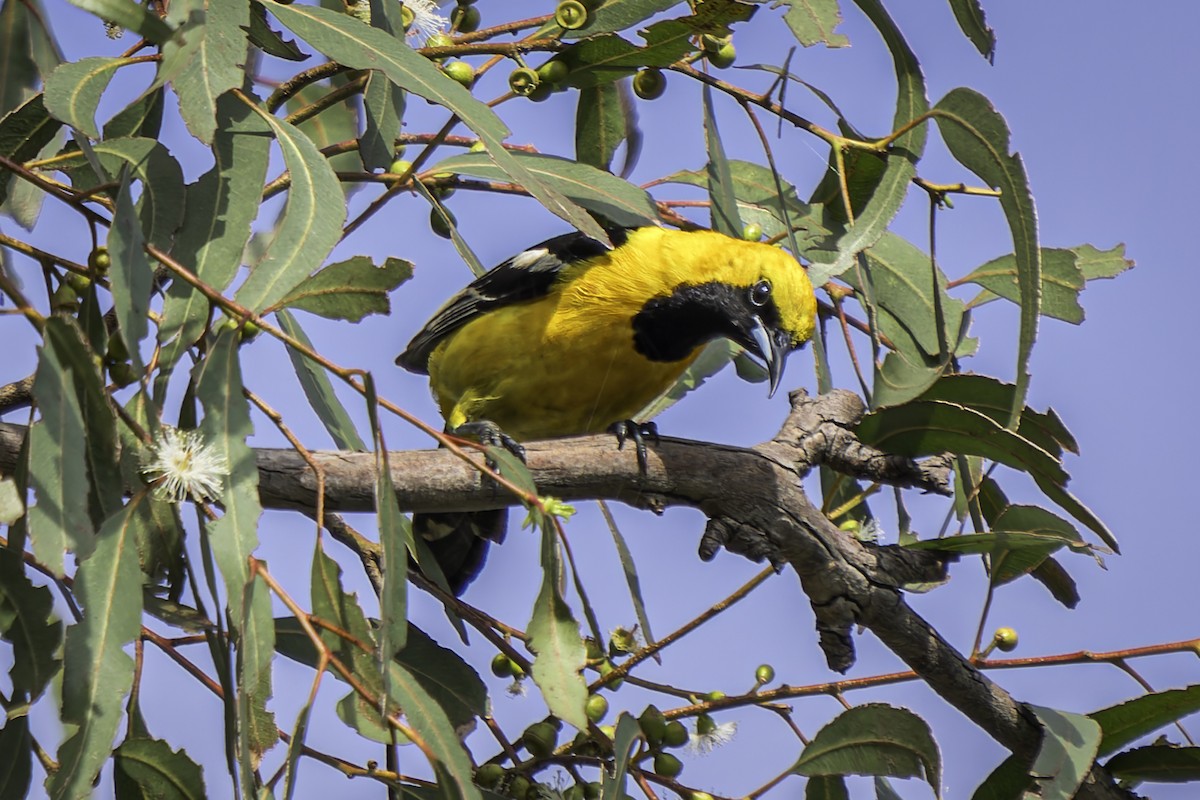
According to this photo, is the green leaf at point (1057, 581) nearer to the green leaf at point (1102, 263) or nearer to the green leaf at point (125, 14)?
the green leaf at point (1102, 263)

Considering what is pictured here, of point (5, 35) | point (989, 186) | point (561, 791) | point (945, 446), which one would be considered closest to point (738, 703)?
point (561, 791)

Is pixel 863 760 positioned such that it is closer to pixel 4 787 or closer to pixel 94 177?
pixel 4 787

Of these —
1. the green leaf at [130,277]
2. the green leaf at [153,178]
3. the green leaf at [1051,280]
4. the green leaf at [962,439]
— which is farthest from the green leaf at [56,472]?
the green leaf at [1051,280]

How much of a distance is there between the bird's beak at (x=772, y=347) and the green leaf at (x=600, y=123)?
2.25 ft

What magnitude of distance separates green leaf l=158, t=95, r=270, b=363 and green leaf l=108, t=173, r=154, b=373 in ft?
0.76

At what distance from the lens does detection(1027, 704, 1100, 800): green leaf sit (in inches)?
106

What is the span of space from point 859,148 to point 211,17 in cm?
138

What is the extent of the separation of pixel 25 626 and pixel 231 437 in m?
0.61

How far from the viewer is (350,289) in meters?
2.67

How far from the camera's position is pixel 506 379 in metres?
3.84

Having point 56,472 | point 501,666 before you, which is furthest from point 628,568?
point 56,472

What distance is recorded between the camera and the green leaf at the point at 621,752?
2262 millimetres

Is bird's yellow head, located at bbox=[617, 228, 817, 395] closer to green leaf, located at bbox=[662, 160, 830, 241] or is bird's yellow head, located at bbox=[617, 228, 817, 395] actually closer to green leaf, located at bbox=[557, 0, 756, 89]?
green leaf, located at bbox=[662, 160, 830, 241]

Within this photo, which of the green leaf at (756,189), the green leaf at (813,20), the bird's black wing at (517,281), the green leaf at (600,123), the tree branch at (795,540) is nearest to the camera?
the green leaf at (813,20)
